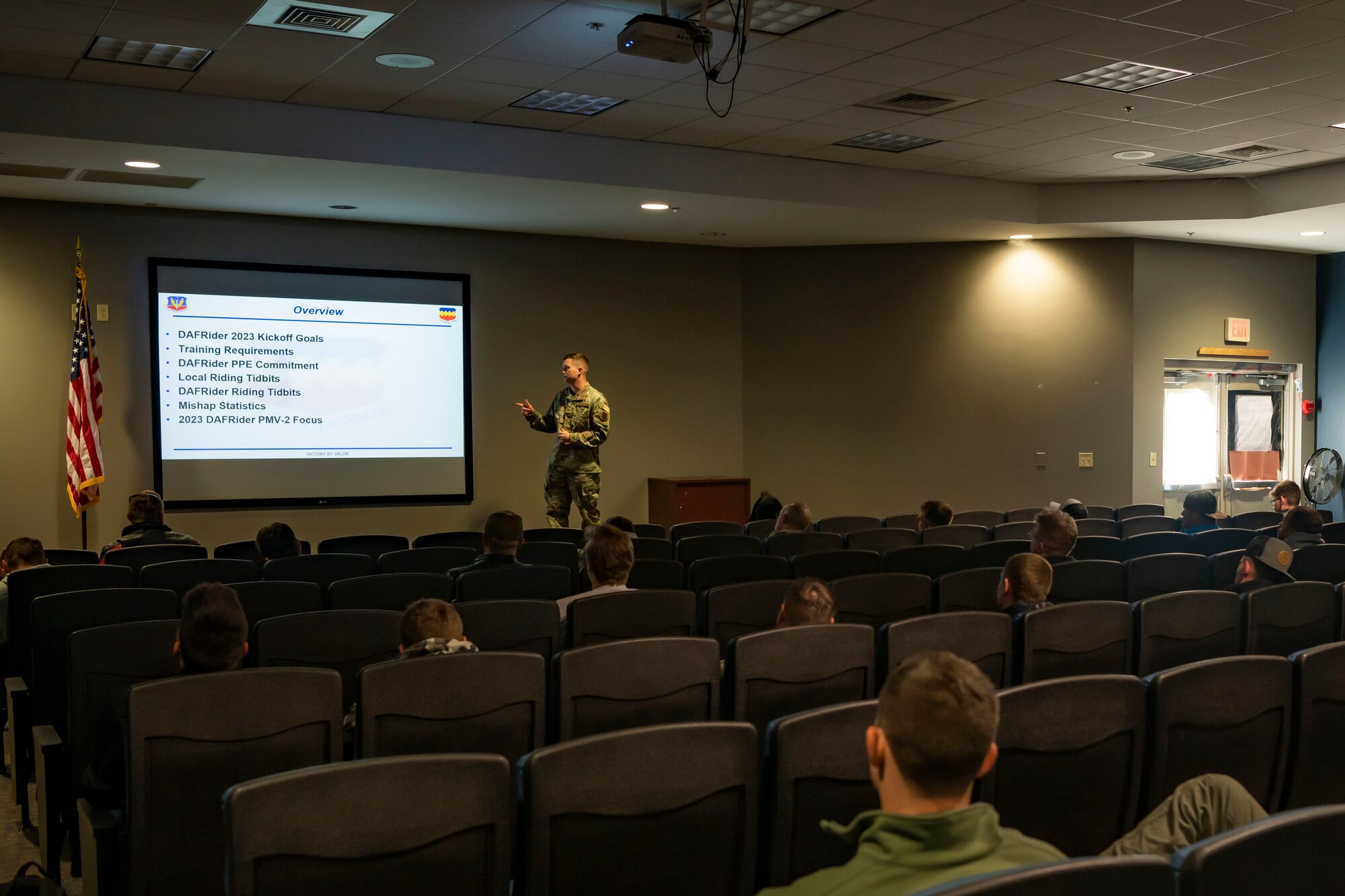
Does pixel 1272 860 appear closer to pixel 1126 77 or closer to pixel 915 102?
pixel 1126 77

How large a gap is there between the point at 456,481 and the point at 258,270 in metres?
2.60

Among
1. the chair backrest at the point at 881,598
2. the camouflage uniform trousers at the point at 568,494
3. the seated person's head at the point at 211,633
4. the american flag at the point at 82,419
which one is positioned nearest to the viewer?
the seated person's head at the point at 211,633

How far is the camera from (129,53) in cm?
668

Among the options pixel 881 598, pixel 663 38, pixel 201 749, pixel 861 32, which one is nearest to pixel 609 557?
pixel 881 598

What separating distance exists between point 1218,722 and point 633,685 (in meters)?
1.53

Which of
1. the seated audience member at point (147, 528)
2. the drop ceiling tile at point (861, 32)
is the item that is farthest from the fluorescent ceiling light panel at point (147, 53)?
the drop ceiling tile at point (861, 32)

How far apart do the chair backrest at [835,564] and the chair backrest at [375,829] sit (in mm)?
3613

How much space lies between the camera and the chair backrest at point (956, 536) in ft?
24.4

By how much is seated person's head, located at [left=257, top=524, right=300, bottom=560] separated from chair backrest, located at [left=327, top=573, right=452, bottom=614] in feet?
5.44

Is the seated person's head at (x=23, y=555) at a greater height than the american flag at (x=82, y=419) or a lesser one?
lesser

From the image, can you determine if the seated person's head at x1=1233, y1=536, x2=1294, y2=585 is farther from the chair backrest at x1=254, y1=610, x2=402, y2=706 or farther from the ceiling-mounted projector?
the chair backrest at x1=254, y1=610, x2=402, y2=706

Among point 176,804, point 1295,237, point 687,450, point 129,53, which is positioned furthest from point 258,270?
point 1295,237

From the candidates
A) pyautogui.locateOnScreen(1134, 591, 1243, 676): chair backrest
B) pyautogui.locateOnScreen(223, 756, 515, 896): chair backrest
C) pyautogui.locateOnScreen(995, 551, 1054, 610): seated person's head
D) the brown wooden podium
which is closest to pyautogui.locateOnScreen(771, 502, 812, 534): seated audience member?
pyautogui.locateOnScreen(995, 551, 1054, 610): seated person's head

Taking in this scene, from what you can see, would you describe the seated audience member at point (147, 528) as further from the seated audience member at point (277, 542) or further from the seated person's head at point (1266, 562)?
the seated person's head at point (1266, 562)
